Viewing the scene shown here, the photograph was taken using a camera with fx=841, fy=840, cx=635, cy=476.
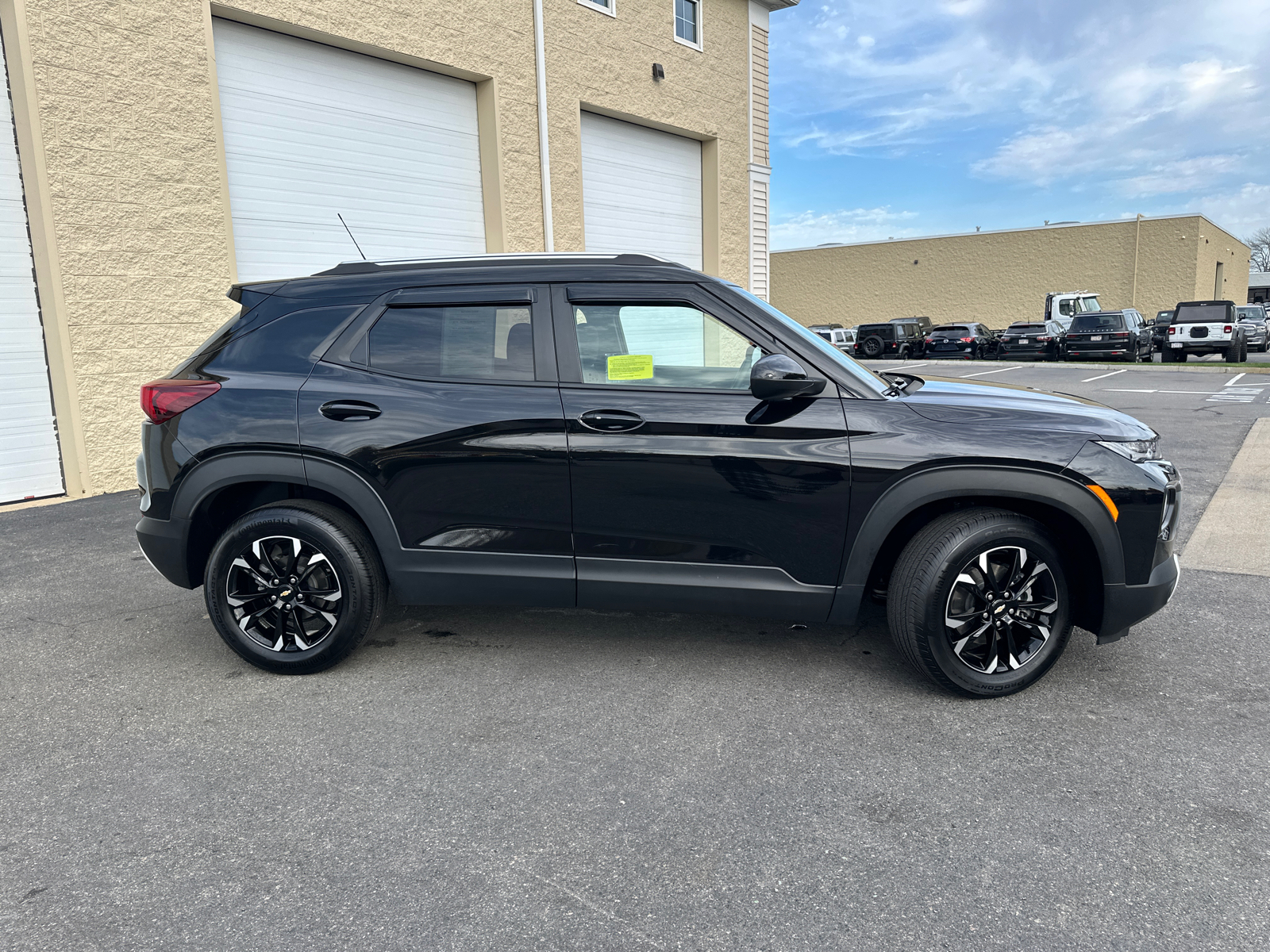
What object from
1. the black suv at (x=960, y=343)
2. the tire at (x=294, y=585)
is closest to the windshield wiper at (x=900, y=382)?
the tire at (x=294, y=585)

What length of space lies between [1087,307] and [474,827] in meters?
38.2

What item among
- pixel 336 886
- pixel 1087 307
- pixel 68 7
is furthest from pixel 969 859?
pixel 1087 307

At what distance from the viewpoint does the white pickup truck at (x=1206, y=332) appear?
986 inches

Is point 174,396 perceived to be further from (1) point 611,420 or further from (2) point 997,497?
(2) point 997,497

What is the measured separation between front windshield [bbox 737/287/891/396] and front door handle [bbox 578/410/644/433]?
0.71 meters

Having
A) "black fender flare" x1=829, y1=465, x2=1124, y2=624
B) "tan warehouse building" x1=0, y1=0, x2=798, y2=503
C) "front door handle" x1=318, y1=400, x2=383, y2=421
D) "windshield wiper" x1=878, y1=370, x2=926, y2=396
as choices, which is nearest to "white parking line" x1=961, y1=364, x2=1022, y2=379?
"tan warehouse building" x1=0, y1=0, x2=798, y2=503

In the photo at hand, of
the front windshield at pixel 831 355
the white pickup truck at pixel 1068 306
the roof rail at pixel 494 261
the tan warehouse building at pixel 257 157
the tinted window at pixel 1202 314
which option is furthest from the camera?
the white pickup truck at pixel 1068 306

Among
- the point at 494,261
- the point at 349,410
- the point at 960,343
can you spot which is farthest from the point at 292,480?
the point at 960,343

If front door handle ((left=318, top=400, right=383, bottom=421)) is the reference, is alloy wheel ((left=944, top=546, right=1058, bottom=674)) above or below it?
below

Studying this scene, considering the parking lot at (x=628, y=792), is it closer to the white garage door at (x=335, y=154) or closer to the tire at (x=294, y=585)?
the tire at (x=294, y=585)

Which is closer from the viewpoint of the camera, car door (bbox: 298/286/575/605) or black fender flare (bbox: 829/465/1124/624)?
black fender flare (bbox: 829/465/1124/624)

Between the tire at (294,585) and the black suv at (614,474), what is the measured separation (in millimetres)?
11

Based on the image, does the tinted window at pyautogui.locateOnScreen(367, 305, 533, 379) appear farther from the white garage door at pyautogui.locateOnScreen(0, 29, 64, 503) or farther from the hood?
the white garage door at pyautogui.locateOnScreen(0, 29, 64, 503)

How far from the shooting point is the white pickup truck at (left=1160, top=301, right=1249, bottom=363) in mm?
25047
